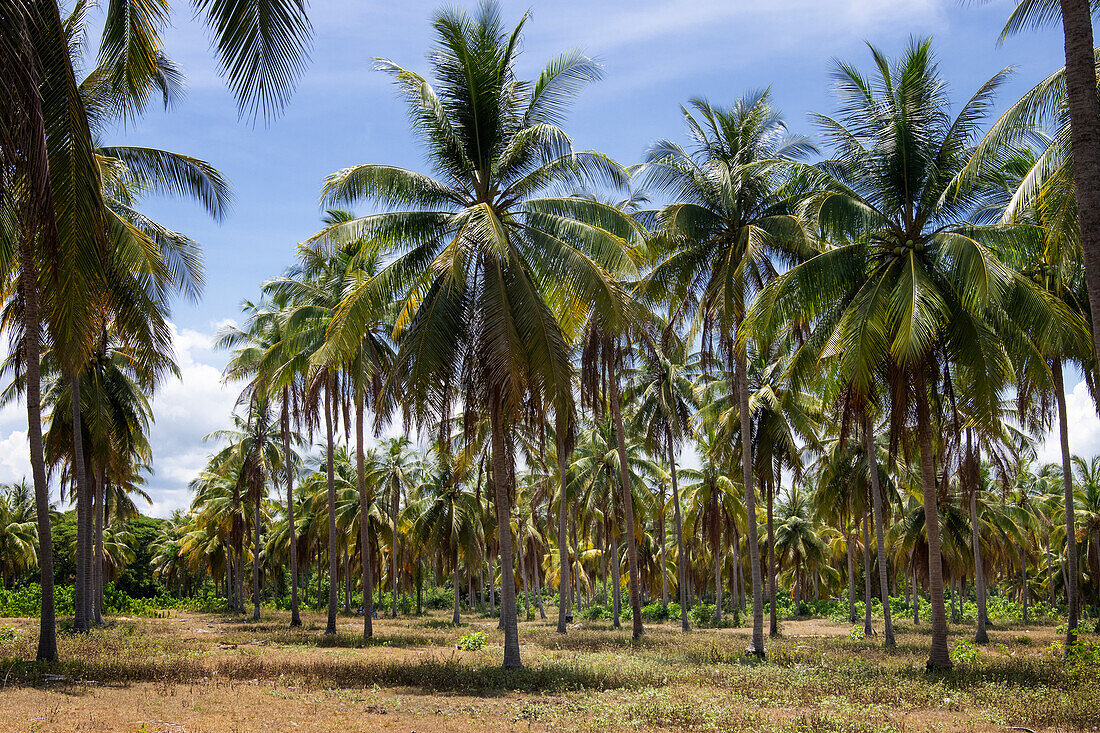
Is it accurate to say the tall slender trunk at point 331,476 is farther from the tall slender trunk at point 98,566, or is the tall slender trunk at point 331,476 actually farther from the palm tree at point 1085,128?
the palm tree at point 1085,128

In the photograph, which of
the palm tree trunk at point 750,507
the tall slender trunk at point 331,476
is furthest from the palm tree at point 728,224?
the tall slender trunk at point 331,476

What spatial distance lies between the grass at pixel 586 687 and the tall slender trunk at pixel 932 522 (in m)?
0.79

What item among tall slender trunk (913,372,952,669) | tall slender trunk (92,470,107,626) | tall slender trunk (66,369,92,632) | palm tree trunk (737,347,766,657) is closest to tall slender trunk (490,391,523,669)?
palm tree trunk (737,347,766,657)

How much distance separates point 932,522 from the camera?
627 inches

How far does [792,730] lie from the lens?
33.0 feet

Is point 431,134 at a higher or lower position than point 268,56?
higher

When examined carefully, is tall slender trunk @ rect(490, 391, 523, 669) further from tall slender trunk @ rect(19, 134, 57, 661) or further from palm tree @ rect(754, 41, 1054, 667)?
tall slender trunk @ rect(19, 134, 57, 661)

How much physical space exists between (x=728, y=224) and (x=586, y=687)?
1221 centimetres

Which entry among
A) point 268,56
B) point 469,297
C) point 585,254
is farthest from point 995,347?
point 268,56

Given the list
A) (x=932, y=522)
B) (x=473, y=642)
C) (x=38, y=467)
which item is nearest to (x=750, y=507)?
(x=932, y=522)

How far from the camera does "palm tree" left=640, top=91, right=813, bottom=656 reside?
1948cm

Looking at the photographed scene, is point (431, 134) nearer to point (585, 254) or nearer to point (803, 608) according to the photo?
point (585, 254)

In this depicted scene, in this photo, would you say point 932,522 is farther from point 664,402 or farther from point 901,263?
point 664,402

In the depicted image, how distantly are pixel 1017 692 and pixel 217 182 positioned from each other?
704 inches
